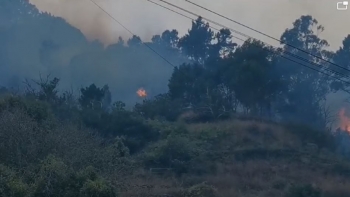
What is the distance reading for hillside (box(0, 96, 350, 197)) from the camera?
591 inches

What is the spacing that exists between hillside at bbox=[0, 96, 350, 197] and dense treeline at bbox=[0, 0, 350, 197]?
53mm

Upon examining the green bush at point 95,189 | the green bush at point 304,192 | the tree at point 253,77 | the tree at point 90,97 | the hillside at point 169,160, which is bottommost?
the green bush at point 95,189

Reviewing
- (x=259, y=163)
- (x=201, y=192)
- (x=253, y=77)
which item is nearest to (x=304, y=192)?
(x=201, y=192)

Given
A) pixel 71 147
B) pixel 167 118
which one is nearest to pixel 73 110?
pixel 167 118

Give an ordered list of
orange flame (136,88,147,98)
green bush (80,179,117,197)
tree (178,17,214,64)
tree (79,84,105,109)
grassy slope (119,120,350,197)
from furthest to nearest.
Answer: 1. orange flame (136,88,147,98)
2. tree (178,17,214,64)
3. tree (79,84,105,109)
4. grassy slope (119,120,350,197)
5. green bush (80,179,117,197)

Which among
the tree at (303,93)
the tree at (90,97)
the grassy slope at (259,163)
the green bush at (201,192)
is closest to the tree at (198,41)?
the tree at (303,93)

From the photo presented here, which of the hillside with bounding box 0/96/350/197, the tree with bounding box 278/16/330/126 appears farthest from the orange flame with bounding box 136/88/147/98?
the hillside with bounding box 0/96/350/197

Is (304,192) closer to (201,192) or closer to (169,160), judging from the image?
(201,192)

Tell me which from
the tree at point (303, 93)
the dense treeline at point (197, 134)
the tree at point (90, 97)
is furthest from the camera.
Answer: the tree at point (303, 93)

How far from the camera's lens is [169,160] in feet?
98.1

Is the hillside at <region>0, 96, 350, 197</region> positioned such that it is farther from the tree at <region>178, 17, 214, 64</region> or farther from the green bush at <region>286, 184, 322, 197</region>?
the tree at <region>178, 17, 214, 64</region>

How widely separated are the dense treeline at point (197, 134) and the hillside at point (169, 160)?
2.1 inches

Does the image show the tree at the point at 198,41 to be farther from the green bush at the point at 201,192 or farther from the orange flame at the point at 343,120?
the green bush at the point at 201,192

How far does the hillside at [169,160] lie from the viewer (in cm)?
1500
